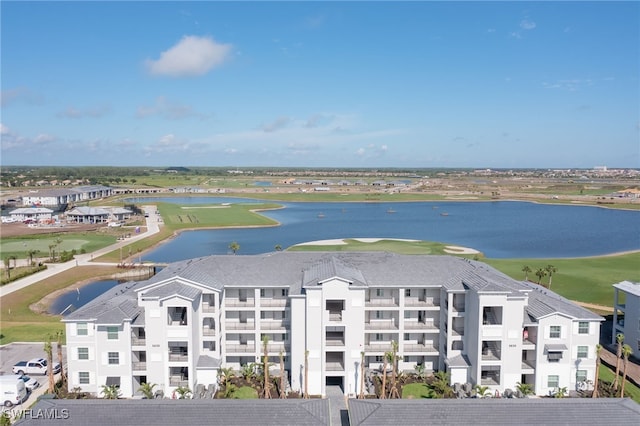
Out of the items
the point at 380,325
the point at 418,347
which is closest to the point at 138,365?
the point at 380,325

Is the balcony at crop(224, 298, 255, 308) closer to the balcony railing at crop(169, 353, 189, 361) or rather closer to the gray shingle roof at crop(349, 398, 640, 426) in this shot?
the balcony railing at crop(169, 353, 189, 361)

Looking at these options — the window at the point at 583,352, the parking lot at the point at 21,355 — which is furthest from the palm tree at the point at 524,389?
the parking lot at the point at 21,355

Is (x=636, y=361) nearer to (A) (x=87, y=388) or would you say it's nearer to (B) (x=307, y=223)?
(A) (x=87, y=388)

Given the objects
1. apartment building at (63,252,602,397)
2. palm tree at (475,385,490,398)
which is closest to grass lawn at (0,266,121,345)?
apartment building at (63,252,602,397)

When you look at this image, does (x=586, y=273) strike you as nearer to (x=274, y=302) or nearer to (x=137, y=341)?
(x=274, y=302)

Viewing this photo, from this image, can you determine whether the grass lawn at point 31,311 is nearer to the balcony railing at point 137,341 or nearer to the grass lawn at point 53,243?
the grass lawn at point 53,243

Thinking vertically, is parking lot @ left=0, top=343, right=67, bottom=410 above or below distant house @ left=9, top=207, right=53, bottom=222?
below

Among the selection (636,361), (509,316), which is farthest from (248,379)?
(636,361)
